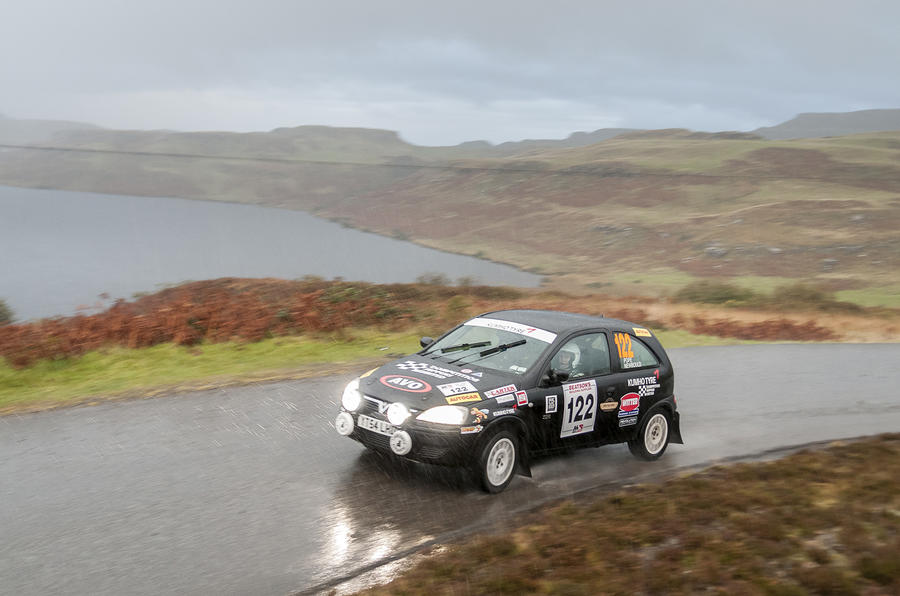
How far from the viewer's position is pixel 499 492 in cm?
710

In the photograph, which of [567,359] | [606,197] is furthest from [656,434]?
[606,197]

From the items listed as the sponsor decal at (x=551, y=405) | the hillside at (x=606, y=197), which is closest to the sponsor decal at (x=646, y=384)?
the sponsor decal at (x=551, y=405)

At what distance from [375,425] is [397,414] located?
1.00ft

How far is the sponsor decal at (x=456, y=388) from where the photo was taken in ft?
23.1

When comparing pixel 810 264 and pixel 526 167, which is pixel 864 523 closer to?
pixel 810 264

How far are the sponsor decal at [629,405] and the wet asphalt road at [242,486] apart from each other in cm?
60

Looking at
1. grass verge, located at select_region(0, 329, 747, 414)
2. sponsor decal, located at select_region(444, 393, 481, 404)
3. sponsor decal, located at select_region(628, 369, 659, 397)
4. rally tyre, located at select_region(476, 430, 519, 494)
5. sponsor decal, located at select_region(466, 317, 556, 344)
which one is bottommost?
grass verge, located at select_region(0, 329, 747, 414)

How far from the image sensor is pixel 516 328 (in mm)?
8250

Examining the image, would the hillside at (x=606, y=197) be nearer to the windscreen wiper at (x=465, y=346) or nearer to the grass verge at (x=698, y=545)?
the windscreen wiper at (x=465, y=346)

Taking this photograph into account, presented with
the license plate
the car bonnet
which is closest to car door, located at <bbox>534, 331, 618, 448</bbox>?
the car bonnet

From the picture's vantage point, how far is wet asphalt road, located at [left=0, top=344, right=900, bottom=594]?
5301mm

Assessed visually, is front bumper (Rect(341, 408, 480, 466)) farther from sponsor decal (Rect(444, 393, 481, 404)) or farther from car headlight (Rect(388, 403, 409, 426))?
sponsor decal (Rect(444, 393, 481, 404))

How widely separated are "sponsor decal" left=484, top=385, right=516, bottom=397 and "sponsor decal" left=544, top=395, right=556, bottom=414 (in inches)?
17.4

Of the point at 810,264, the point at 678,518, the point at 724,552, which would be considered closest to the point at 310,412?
the point at 678,518
